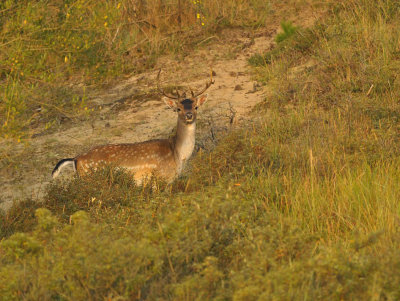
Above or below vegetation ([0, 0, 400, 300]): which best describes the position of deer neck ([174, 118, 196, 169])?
below

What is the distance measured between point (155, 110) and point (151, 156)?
2.52 metres

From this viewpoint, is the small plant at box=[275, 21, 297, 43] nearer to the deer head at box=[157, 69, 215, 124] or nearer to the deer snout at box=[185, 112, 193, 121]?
the deer head at box=[157, 69, 215, 124]

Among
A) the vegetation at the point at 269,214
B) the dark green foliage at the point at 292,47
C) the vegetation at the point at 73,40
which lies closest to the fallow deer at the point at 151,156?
the vegetation at the point at 269,214

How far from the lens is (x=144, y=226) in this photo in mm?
4832

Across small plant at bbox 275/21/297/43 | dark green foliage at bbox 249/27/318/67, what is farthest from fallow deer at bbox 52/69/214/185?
small plant at bbox 275/21/297/43

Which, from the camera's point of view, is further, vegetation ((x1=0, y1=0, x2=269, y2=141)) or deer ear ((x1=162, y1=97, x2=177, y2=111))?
deer ear ((x1=162, y1=97, x2=177, y2=111))

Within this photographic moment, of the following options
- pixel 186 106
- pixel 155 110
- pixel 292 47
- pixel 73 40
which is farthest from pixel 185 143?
pixel 292 47

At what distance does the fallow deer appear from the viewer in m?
7.78

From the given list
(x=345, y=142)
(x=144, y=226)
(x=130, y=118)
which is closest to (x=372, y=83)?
(x=345, y=142)

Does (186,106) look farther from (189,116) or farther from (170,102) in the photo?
(170,102)

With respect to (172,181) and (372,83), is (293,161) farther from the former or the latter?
(372,83)

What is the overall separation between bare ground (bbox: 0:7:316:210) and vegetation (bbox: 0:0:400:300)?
735 mm

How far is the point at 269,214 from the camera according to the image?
5.39 metres

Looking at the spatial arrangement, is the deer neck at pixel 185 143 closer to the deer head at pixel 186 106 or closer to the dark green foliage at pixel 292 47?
the deer head at pixel 186 106
